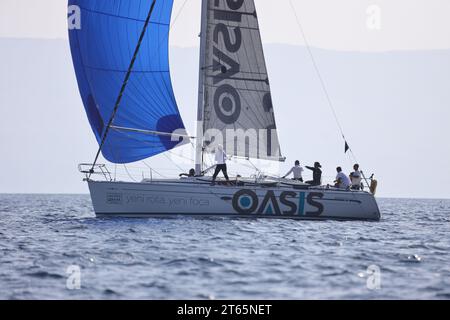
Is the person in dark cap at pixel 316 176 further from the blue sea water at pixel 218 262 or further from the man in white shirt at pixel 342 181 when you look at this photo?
the blue sea water at pixel 218 262

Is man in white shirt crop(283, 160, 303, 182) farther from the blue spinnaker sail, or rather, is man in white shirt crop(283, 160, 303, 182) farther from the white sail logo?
the blue spinnaker sail

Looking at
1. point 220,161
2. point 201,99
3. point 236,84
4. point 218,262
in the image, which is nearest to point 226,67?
point 236,84

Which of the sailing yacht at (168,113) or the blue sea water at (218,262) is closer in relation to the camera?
the blue sea water at (218,262)

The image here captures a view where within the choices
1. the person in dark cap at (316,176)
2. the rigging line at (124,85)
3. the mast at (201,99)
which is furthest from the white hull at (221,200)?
the rigging line at (124,85)

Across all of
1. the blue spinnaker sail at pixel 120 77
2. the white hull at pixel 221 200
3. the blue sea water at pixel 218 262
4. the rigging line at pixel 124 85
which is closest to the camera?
the blue sea water at pixel 218 262

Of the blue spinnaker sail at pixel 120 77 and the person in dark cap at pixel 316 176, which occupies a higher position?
the blue spinnaker sail at pixel 120 77

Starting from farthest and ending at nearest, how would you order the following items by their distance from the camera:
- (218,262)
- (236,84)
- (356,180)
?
(356,180)
(236,84)
(218,262)

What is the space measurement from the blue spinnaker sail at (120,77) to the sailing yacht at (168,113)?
3cm

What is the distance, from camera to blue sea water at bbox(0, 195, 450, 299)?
10516 mm

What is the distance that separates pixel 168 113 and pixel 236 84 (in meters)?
2.74

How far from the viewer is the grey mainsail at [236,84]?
23656 millimetres

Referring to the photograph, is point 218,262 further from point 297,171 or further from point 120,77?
point 297,171

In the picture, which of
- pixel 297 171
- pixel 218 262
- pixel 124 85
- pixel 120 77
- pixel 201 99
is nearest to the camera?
pixel 218 262

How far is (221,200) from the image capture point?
73.6ft
